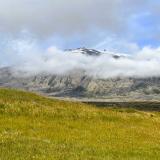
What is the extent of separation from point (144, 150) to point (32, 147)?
6.54m

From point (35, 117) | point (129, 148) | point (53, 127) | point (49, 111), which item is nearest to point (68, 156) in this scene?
point (129, 148)

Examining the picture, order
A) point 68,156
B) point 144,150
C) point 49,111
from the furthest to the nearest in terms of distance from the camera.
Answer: point 49,111, point 144,150, point 68,156

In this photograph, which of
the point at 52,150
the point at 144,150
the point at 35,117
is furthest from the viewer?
the point at 35,117

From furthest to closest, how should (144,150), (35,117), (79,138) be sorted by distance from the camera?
1. (35,117)
2. (79,138)
3. (144,150)

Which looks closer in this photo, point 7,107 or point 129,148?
point 129,148

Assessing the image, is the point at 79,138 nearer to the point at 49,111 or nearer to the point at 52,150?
the point at 52,150

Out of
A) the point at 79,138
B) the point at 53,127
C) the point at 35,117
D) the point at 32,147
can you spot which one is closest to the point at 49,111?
the point at 35,117

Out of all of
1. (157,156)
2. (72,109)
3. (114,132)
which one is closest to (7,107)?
(72,109)

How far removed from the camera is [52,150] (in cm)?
2089

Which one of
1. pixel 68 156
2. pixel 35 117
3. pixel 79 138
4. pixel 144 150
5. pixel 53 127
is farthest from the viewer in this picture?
pixel 35 117

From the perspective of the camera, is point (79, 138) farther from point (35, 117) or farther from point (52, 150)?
point (35, 117)

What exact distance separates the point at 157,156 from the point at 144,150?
6.08ft

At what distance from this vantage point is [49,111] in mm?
42531

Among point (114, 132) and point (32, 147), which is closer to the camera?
point (32, 147)
